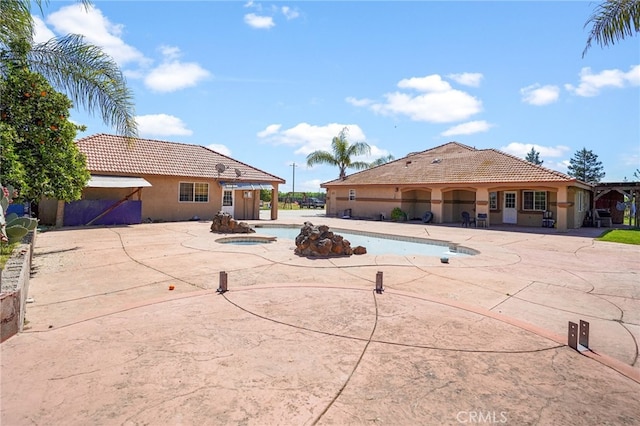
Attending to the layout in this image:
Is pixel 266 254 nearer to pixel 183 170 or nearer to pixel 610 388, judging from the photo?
pixel 610 388

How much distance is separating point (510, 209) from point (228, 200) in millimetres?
20033

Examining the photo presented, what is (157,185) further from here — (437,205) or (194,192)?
(437,205)

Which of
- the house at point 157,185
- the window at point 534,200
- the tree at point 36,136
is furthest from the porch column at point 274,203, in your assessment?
the window at point 534,200

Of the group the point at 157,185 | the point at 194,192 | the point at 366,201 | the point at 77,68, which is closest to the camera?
the point at 77,68

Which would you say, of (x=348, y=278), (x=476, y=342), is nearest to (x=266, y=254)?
(x=348, y=278)

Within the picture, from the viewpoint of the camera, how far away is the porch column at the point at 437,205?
2395 cm

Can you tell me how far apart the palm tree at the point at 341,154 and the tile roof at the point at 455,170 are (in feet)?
19.3

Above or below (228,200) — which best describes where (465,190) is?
above

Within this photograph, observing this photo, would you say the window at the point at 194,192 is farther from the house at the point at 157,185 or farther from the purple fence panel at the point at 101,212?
the purple fence panel at the point at 101,212

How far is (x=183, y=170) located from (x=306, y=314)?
63.2 ft

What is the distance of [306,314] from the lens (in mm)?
5023

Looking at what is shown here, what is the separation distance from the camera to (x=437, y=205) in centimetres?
2412

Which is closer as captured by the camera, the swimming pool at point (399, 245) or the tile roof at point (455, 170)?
the swimming pool at point (399, 245)

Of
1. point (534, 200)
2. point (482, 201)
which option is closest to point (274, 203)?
point (482, 201)
